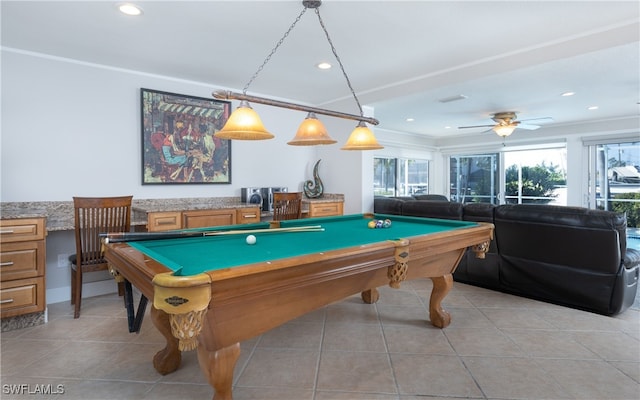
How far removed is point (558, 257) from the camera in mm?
3117

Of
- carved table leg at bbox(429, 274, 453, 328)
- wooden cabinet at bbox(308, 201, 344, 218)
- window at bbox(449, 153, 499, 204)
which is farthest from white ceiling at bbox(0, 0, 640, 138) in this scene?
window at bbox(449, 153, 499, 204)

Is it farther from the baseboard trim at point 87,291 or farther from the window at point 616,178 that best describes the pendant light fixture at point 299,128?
the window at point 616,178

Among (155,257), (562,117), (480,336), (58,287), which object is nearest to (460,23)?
(480,336)

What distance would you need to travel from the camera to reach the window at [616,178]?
6.21m

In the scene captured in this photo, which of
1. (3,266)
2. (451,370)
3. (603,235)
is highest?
(603,235)

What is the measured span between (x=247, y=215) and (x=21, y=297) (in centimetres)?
208

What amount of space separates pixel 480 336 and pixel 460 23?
2.44 m

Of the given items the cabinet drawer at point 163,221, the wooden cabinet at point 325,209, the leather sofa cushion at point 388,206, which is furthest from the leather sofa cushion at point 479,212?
the cabinet drawer at point 163,221

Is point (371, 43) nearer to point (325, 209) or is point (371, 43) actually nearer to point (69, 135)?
point (325, 209)

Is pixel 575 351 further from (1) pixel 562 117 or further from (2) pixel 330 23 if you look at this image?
(1) pixel 562 117

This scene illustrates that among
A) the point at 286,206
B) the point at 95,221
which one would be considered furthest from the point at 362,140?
the point at 95,221

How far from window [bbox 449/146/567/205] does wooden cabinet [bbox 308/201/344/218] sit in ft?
16.9

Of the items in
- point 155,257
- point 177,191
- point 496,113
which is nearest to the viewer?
point 155,257

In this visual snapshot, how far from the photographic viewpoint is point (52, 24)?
8.73 feet
